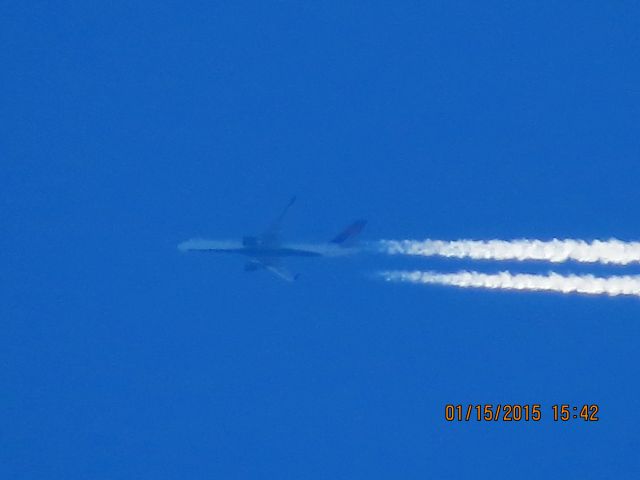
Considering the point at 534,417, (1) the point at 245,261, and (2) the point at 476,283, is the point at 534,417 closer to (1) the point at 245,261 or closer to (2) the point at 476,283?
(2) the point at 476,283

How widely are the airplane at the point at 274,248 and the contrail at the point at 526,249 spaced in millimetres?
1472

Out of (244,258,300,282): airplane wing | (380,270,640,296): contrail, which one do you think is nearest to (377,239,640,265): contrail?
(380,270,640,296): contrail

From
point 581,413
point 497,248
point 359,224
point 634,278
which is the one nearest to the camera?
point 634,278

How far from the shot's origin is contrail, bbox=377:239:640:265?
116 feet

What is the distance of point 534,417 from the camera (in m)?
43.2

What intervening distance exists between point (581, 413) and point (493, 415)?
18.6 feet

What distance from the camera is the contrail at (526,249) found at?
116 feet

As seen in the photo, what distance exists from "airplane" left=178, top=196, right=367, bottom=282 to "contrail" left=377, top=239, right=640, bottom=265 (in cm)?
147

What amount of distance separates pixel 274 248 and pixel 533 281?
1159 cm

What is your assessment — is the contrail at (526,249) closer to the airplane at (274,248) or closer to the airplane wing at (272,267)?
the airplane at (274,248)

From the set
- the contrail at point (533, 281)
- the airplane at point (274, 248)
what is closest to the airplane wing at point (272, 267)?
the airplane at point (274, 248)

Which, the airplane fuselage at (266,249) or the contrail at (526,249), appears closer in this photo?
the contrail at (526,249)

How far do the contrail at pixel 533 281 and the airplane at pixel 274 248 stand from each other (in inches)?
99.2

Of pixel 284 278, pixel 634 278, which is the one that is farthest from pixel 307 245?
pixel 634 278
